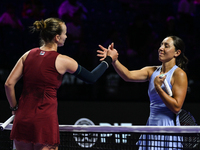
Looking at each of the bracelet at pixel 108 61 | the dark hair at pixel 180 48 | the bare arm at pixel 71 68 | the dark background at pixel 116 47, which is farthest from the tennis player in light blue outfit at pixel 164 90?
the dark background at pixel 116 47

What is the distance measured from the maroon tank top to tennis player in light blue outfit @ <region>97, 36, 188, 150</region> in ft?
2.30

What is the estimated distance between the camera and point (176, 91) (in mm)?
2768

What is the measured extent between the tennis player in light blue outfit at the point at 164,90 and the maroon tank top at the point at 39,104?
700mm

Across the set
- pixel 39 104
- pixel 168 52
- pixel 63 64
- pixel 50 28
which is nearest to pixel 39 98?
pixel 39 104

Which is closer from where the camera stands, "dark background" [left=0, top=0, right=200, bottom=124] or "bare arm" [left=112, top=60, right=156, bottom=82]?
"bare arm" [left=112, top=60, right=156, bottom=82]

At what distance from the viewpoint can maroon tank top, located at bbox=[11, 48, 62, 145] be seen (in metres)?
2.15

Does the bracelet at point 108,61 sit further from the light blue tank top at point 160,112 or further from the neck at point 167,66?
the neck at point 167,66

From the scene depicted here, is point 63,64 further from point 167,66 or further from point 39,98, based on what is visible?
point 167,66

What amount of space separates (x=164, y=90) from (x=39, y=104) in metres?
1.24

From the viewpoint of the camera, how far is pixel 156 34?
7.96 meters

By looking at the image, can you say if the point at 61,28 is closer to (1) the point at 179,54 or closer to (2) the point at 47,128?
(2) the point at 47,128

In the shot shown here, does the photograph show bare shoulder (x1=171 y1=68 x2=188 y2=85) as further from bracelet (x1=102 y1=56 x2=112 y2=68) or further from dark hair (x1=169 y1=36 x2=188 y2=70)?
bracelet (x1=102 y1=56 x2=112 y2=68)

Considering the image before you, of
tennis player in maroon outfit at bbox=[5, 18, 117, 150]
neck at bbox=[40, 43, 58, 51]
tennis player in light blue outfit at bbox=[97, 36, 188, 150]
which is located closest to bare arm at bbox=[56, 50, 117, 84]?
tennis player in maroon outfit at bbox=[5, 18, 117, 150]

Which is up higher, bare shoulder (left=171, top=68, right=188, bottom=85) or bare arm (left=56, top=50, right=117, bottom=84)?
bare arm (left=56, top=50, right=117, bottom=84)
